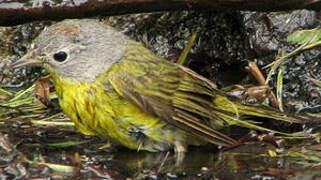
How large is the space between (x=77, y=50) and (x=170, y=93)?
80 cm

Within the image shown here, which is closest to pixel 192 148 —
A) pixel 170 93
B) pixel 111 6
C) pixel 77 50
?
pixel 170 93

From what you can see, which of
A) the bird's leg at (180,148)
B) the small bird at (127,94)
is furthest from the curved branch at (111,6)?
→ the bird's leg at (180,148)

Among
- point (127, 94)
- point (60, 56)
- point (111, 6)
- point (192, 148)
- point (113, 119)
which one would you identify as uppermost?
point (111, 6)

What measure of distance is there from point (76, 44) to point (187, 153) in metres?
1.20

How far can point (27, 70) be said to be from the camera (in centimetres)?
641

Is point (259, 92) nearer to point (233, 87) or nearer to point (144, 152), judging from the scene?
point (233, 87)

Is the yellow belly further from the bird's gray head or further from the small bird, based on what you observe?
the bird's gray head

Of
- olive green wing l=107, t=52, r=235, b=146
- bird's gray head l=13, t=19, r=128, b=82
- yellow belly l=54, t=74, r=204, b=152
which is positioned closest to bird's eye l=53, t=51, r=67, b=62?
bird's gray head l=13, t=19, r=128, b=82

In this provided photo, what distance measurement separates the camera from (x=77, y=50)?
204 inches

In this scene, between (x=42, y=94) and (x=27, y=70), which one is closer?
(x=42, y=94)

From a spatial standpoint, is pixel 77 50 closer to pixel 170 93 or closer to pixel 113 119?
pixel 113 119

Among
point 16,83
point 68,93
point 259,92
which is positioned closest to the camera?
point 68,93

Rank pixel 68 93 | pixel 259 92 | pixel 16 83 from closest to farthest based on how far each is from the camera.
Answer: pixel 68 93, pixel 259 92, pixel 16 83

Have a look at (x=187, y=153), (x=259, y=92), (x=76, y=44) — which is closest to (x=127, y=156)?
(x=187, y=153)
